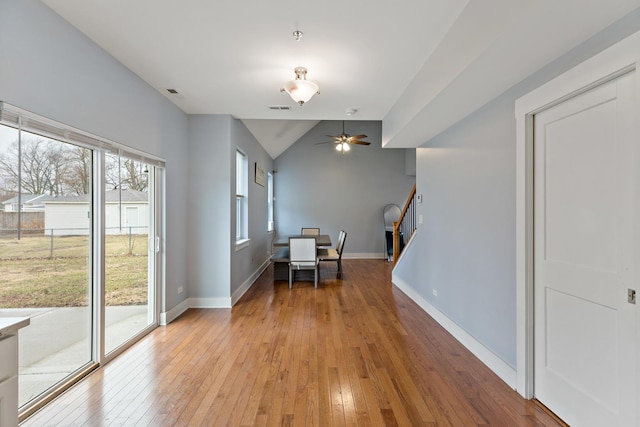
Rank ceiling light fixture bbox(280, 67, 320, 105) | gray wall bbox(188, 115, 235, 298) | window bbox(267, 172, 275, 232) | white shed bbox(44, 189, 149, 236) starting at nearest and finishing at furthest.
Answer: white shed bbox(44, 189, 149, 236) < ceiling light fixture bbox(280, 67, 320, 105) < gray wall bbox(188, 115, 235, 298) < window bbox(267, 172, 275, 232)

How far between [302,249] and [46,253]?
11.7 feet

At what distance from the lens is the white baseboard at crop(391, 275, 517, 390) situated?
228 centimetres

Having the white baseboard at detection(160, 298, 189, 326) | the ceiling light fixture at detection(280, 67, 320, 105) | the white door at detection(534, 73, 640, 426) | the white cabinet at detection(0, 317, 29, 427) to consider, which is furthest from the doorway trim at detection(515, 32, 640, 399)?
the white baseboard at detection(160, 298, 189, 326)

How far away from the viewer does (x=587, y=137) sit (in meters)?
1.69

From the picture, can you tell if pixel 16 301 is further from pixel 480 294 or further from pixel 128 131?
pixel 480 294

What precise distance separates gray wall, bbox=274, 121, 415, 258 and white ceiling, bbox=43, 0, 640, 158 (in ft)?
16.8

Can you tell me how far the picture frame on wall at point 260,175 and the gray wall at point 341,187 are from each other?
147 cm

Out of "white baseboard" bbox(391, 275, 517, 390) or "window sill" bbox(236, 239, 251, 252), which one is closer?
"white baseboard" bbox(391, 275, 517, 390)

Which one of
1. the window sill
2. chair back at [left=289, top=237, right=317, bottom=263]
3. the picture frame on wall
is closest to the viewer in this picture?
the window sill

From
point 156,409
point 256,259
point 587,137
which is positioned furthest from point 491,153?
point 256,259

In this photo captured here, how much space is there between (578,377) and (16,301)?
3450 mm

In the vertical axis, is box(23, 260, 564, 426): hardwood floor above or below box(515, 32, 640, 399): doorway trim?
below

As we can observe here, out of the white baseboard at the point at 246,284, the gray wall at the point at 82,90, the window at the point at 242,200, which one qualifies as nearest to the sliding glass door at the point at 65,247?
the gray wall at the point at 82,90

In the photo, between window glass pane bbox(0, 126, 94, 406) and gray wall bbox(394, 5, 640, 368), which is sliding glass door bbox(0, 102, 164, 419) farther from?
gray wall bbox(394, 5, 640, 368)
